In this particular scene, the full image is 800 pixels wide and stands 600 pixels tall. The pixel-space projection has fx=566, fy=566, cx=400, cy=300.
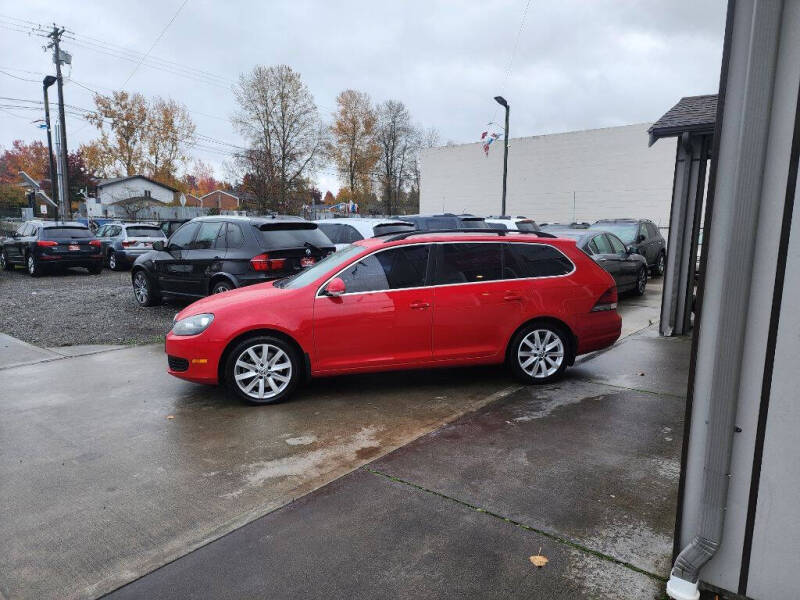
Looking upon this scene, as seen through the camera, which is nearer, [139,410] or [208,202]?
[139,410]

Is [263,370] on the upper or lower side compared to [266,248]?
lower

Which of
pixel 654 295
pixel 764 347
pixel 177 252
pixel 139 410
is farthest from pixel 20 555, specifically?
pixel 654 295

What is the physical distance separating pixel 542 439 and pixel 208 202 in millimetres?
88232

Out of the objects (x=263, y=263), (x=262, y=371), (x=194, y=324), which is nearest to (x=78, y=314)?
(x=263, y=263)

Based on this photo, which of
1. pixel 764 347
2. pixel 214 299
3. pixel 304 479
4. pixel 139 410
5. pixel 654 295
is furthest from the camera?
pixel 654 295

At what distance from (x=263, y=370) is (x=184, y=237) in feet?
17.8

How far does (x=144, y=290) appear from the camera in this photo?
10742 mm

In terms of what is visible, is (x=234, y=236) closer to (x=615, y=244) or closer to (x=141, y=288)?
(x=141, y=288)

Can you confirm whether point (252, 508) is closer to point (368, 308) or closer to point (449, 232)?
point (368, 308)

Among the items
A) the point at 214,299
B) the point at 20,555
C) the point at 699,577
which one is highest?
the point at 214,299

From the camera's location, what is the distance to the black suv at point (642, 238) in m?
14.3

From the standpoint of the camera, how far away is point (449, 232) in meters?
6.09

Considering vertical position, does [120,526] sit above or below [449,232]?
below

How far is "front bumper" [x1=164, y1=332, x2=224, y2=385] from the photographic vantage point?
5.28 m
